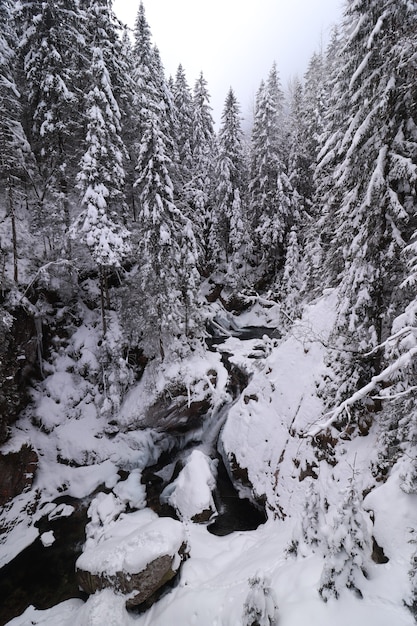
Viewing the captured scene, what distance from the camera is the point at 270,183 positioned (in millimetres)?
28859

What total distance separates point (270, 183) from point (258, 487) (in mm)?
25458

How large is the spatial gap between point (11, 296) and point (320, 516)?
15.2 meters

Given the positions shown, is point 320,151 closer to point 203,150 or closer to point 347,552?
point 347,552

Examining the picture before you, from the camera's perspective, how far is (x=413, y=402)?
274 inches

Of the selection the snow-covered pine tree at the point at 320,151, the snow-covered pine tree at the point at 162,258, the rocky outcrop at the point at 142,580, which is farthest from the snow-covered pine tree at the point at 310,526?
the snow-covered pine tree at the point at 162,258

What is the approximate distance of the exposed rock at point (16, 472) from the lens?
1262cm

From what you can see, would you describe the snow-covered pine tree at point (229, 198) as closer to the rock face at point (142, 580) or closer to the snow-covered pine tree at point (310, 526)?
the rock face at point (142, 580)

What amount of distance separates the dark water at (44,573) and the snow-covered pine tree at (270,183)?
964 inches

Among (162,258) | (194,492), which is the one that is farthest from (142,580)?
(162,258)

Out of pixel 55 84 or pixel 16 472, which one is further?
pixel 55 84

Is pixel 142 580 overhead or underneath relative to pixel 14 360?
underneath

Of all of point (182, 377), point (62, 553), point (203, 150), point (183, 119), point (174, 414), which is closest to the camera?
point (62, 553)

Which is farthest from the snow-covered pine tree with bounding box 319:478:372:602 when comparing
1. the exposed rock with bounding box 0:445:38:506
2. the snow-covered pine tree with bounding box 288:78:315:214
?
the snow-covered pine tree with bounding box 288:78:315:214

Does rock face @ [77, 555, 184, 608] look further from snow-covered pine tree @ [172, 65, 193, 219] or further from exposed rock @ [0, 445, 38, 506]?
snow-covered pine tree @ [172, 65, 193, 219]
